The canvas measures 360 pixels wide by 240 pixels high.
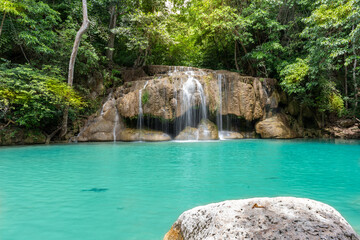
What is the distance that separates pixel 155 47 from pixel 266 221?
19.7 meters

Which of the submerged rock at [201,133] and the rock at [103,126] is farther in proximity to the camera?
the submerged rock at [201,133]

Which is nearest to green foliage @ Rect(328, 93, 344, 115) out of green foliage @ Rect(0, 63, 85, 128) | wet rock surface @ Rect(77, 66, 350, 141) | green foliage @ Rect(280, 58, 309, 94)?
wet rock surface @ Rect(77, 66, 350, 141)

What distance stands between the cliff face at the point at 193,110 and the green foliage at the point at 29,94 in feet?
8.58

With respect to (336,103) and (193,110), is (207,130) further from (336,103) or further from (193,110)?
(336,103)

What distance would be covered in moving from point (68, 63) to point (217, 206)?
48.2 feet

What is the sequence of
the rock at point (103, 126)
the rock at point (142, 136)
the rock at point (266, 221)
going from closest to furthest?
the rock at point (266, 221) → the rock at point (103, 126) → the rock at point (142, 136)

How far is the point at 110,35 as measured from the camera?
1708 cm

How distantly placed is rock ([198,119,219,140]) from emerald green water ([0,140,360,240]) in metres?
7.33

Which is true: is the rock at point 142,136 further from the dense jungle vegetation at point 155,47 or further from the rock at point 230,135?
the rock at point 230,135

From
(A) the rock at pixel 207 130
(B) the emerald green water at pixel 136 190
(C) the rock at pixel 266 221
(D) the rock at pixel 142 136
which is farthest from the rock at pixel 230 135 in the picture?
(C) the rock at pixel 266 221

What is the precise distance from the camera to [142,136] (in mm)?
13547

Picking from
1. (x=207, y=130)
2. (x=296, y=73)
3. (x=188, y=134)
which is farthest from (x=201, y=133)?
(x=296, y=73)

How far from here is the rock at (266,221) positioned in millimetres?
1438

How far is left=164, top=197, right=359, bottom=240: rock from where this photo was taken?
1.44 meters
